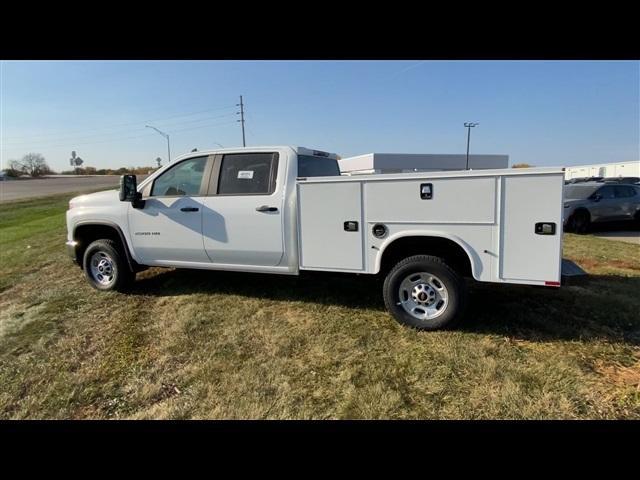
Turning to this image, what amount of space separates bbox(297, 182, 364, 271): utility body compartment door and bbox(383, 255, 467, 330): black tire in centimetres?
37

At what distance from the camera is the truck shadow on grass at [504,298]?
373cm

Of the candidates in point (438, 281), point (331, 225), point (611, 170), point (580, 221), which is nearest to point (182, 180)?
point (331, 225)

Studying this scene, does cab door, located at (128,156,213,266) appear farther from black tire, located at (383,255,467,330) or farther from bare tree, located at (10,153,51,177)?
bare tree, located at (10,153,51,177)

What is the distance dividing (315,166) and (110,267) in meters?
3.08

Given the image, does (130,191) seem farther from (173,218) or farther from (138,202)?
(173,218)

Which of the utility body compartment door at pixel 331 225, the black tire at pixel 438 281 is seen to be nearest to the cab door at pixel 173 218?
the utility body compartment door at pixel 331 225

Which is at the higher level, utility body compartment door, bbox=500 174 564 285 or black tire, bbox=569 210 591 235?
utility body compartment door, bbox=500 174 564 285

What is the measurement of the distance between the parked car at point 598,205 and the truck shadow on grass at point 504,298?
626cm

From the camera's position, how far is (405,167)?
38.1 metres

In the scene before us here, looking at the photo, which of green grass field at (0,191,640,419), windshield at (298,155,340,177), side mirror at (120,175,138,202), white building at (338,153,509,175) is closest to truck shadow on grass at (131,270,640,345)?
green grass field at (0,191,640,419)

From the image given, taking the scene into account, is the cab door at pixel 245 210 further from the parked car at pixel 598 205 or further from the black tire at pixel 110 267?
the parked car at pixel 598 205

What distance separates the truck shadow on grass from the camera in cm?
373
